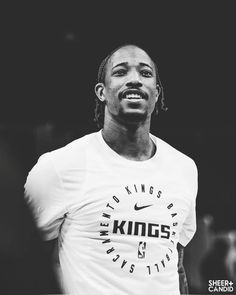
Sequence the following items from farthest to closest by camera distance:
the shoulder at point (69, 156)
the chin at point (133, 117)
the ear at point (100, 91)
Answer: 1. the ear at point (100, 91)
2. the chin at point (133, 117)
3. the shoulder at point (69, 156)

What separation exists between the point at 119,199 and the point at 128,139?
382 mm

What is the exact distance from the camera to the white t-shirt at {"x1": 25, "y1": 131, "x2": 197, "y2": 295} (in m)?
2.10

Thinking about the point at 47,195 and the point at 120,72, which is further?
the point at 120,72

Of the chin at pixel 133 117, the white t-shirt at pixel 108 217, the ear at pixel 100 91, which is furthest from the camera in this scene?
the ear at pixel 100 91

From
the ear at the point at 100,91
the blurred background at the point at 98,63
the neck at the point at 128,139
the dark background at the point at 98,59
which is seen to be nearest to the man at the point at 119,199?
the neck at the point at 128,139

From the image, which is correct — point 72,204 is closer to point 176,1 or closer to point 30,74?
point 176,1

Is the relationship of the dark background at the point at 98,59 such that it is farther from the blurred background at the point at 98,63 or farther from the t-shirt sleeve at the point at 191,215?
the t-shirt sleeve at the point at 191,215

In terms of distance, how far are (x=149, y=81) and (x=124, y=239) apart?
29.6 inches

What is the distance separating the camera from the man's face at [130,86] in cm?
238

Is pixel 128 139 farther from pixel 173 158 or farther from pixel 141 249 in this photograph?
pixel 141 249

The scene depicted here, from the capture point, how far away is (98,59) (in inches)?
192

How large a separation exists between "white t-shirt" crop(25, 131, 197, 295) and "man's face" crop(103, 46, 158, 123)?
19 cm

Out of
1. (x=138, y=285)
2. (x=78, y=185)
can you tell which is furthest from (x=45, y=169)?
(x=138, y=285)

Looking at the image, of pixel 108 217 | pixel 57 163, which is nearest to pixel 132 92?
pixel 57 163
